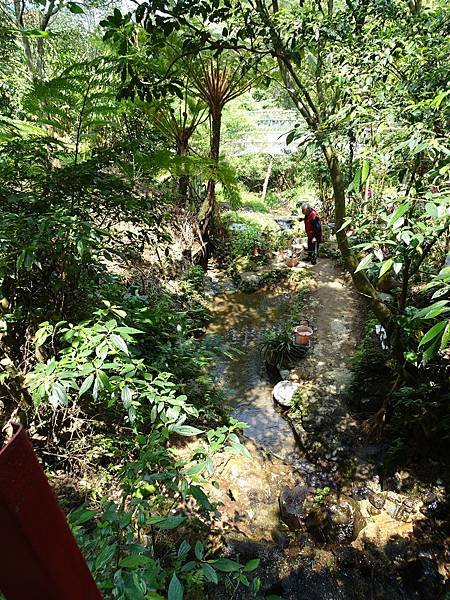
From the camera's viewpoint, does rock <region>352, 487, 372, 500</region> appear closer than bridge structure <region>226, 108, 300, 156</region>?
Yes

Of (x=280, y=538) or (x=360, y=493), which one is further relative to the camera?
(x=360, y=493)

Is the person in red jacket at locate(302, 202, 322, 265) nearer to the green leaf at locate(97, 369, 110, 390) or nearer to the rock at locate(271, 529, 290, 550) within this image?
the rock at locate(271, 529, 290, 550)

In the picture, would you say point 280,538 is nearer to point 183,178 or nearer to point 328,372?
point 328,372

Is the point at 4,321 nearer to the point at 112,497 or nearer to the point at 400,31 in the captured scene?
the point at 112,497

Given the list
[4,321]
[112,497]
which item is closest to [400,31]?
[4,321]

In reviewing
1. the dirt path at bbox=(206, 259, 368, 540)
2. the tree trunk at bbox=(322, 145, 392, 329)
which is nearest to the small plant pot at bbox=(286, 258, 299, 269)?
the dirt path at bbox=(206, 259, 368, 540)

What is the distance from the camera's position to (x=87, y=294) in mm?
2191

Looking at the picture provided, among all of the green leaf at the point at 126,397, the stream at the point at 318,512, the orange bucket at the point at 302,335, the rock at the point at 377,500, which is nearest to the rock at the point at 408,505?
the stream at the point at 318,512

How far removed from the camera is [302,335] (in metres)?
4.83

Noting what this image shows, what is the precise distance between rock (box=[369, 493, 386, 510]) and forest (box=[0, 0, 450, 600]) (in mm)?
11

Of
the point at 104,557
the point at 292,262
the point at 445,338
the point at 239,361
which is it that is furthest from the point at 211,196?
the point at 104,557

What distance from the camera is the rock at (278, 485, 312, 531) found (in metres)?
2.85

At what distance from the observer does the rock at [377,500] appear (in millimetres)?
2957

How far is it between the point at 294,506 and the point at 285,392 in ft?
4.59
